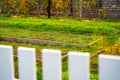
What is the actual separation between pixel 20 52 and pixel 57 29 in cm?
769

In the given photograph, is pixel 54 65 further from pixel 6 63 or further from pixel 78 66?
pixel 6 63

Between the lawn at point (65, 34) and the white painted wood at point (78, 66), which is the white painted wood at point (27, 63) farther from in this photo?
the lawn at point (65, 34)

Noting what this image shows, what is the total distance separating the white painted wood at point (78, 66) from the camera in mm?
2080

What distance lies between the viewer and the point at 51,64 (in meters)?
2.23

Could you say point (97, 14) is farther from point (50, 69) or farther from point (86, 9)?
point (50, 69)

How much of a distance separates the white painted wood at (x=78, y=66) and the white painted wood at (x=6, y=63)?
0.45m

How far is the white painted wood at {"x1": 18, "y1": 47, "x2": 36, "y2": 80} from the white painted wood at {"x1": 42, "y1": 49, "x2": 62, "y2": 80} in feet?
0.32

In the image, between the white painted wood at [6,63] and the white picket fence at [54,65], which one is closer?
the white picket fence at [54,65]

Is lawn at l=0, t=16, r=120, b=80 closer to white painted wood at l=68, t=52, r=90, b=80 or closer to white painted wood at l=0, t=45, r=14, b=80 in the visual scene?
white painted wood at l=0, t=45, r=14, b=80

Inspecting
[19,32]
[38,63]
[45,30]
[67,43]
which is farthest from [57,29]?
[38,63]

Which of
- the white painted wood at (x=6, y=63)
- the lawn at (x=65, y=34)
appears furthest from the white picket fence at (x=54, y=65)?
the lawn at (x=65, y=34)

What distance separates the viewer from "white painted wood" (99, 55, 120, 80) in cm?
199

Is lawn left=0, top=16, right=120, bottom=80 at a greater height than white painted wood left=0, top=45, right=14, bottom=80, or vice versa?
white painted wood left=0, top=45, right=14, bottom=80

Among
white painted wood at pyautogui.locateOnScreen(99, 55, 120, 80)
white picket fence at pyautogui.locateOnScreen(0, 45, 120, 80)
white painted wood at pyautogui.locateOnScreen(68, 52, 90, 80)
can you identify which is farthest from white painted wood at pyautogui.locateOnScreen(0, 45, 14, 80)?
white painted wood at pyautogui.locateOnScreen(99, 55, 120, 80)
